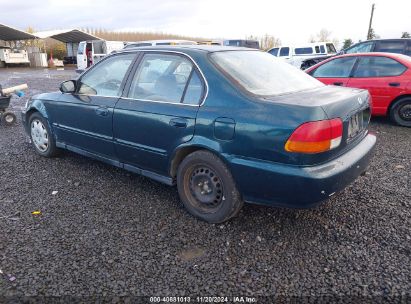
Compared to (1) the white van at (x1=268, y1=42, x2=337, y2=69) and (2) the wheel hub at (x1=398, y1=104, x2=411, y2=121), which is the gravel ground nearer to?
(2) the wheel hub at (x1=398, y1=104, x2=411, y2=121)

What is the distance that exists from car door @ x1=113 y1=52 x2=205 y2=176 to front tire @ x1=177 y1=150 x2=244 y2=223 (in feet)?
0.74

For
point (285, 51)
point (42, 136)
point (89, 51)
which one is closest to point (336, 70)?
point (42, 136)

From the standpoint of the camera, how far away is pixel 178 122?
317 centimetres

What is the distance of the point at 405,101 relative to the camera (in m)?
6.71

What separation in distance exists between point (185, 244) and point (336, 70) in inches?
237

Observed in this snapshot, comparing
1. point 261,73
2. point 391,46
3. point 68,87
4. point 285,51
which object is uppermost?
point 391,46

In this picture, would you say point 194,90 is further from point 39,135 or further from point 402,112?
point 402,112

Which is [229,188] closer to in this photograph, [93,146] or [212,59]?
[212,59]

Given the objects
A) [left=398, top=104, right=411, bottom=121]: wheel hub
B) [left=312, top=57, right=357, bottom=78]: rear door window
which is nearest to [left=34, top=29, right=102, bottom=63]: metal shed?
[left=312, top=57, right=357, bottom=78]: rear door window

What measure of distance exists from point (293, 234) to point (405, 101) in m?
5.10

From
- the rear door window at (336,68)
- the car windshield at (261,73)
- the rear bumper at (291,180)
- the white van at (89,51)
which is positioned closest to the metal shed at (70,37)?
the white van at (89,51)

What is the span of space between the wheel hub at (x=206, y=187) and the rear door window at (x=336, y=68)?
5.35 meters

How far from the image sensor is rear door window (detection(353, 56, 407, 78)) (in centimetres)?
675

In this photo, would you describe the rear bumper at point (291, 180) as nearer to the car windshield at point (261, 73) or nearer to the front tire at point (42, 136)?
the car windshield at point (261, 73)
